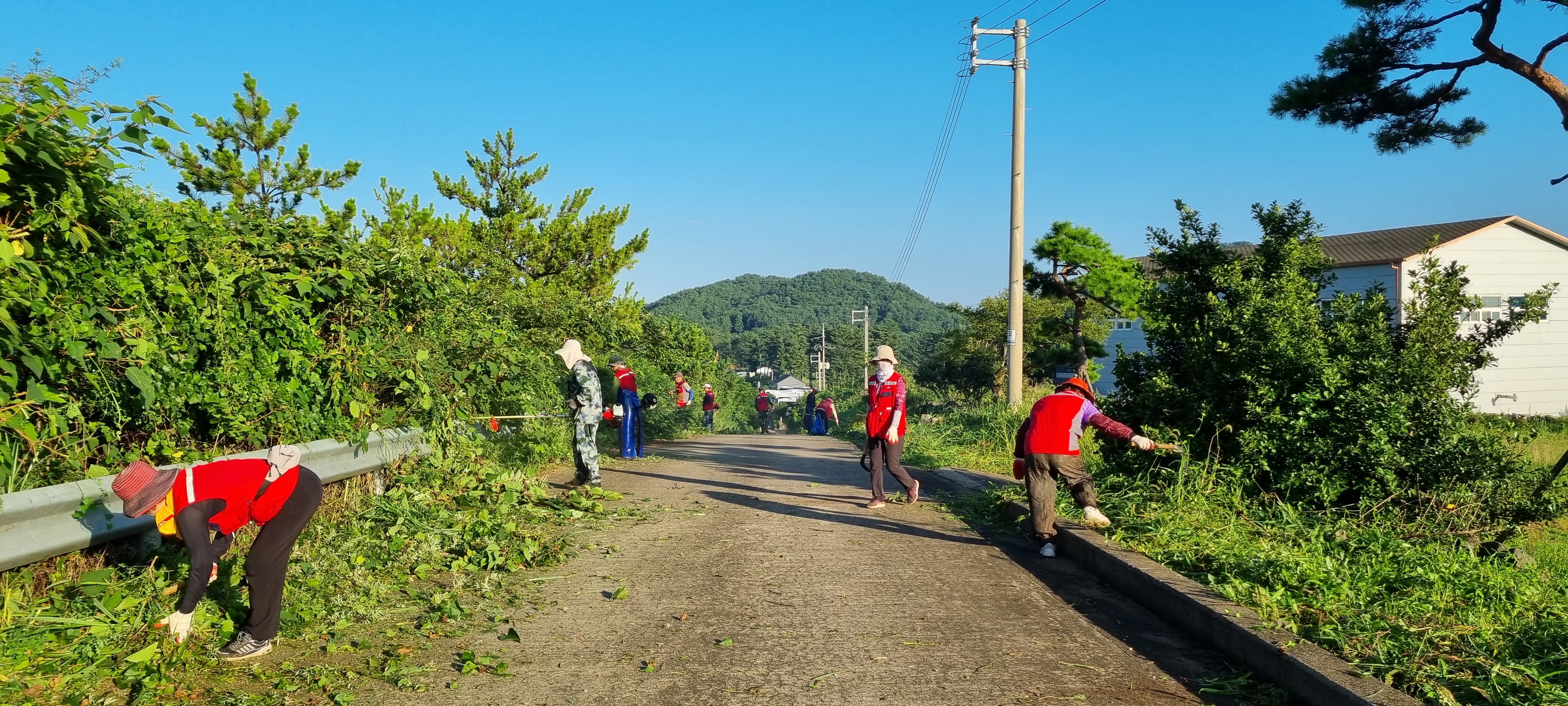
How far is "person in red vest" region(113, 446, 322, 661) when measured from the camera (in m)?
4.38

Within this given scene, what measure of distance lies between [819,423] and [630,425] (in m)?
20.3

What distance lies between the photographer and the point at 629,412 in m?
15.6

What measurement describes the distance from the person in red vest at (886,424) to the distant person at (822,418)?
24.1 metres

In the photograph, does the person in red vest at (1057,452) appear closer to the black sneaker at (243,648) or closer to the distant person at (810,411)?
the black sneaker at (243,648)

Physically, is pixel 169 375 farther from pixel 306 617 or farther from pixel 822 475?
pixel 822 475

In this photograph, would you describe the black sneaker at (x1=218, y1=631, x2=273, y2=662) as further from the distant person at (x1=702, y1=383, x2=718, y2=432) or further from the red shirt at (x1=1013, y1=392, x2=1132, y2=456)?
the distant person at (x1=702, y1=383, x2=718, y2=432)

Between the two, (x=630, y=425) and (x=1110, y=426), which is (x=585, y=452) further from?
(x=1110, y=426)

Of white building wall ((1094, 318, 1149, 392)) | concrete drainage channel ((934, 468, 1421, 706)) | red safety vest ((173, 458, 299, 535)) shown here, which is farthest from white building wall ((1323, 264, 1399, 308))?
red safety vest ((173, 458, 299, 535))

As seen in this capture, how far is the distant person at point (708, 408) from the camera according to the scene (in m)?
31.0

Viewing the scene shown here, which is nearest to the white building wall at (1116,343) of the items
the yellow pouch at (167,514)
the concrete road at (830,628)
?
the concrete road at (830,628)

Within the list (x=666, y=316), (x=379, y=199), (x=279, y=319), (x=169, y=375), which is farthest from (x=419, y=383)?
(x=666, y=316)

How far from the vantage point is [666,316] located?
40.9m

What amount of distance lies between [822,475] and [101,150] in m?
10.1

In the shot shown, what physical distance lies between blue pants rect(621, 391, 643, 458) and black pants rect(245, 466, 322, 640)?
10537 millimetres
